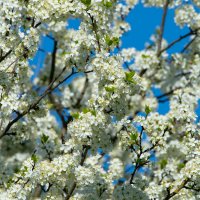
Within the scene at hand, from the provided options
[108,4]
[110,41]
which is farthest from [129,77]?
[108,4]

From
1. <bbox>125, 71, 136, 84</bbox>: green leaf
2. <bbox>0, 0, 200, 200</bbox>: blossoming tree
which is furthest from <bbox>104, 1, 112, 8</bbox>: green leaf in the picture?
<bbox>125, 71, 136, 84</bbox>: green leaf

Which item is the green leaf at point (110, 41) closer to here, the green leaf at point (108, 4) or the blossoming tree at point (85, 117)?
the blossoming tree at point (85, 117)

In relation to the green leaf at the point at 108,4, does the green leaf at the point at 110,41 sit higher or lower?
lower

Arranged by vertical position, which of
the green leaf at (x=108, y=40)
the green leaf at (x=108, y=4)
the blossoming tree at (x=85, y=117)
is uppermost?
the green leaf at (x=108, y=4)

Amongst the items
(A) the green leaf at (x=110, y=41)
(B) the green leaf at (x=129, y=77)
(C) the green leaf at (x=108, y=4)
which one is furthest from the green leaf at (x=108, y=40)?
(B) the green leaf at (x=129, y=77)

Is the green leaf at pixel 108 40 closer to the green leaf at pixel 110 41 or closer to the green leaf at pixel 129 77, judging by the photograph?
the green leaf at pixel 110 41

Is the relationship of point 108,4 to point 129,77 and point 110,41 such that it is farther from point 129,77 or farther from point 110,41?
point 129,77

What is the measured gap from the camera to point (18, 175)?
9.03 meters

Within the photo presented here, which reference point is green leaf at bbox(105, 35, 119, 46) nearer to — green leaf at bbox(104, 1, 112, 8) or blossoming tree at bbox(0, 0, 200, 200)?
blossoming tree at bbox(0, 0, 200, 200)

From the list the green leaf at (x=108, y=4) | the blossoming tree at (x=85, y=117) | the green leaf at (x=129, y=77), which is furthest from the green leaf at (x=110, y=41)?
the green leaf at (x=129, y=77)

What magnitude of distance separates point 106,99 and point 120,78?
0.42m

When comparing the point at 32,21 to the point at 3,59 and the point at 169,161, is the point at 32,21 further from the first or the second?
the point at 169,161

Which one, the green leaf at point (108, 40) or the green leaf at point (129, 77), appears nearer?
the green leaf at point (129, 77)

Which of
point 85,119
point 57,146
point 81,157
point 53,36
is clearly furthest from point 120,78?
point 53,36
